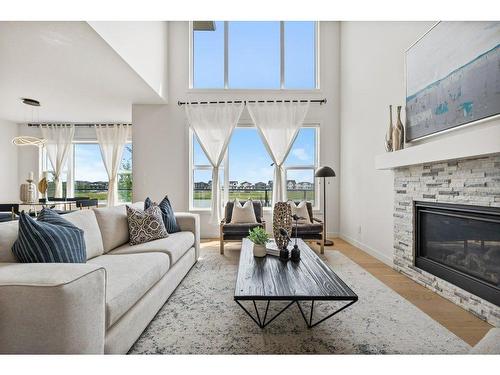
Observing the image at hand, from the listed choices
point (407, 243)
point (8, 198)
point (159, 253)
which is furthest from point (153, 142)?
point (407, 243)

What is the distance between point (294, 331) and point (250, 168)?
12.6 feet

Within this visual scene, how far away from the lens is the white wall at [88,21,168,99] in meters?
2.94

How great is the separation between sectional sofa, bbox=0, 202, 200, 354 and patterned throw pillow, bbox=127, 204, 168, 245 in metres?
0.54

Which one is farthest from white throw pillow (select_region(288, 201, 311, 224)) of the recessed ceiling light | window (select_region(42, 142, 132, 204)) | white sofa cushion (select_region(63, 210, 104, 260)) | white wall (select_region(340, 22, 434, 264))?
the recessed ceiling light

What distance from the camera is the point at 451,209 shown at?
2.46 meters

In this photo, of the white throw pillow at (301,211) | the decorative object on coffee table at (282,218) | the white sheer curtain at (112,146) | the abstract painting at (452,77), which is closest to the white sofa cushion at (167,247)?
the decorative object on coffee table at (282,218)

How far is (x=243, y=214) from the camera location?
4.41 metres

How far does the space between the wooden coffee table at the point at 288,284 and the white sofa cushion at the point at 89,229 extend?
126 cm

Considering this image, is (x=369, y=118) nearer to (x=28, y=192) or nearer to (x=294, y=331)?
(x=294, y=331)

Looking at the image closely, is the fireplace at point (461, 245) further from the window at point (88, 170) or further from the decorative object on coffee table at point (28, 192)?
the window at point (88, 170)

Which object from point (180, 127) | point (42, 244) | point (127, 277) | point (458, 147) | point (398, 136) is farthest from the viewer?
point (180, 127)

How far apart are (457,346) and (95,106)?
5885mm

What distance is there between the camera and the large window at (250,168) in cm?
540

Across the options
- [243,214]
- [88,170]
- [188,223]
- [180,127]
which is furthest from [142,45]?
[88,170]
